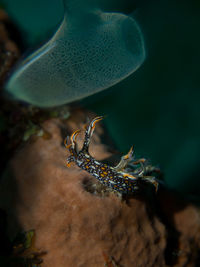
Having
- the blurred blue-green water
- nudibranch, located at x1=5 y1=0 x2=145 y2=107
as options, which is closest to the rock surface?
the blurred blue-green water

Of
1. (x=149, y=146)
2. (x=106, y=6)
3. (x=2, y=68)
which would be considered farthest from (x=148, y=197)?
(x=2, y=68)

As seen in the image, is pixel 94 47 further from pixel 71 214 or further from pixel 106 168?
pixel 71 214

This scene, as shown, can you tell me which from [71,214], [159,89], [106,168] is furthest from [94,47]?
[71,214]

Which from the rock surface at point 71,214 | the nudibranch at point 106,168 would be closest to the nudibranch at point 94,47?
the nudibranch at point 106,168

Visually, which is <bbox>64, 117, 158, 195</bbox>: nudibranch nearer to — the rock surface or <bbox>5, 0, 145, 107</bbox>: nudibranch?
the rock surface

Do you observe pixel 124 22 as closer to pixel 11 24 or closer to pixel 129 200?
pixel 129 200

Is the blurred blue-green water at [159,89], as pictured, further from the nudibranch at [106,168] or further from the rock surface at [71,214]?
the nudibranch at [106,168]
